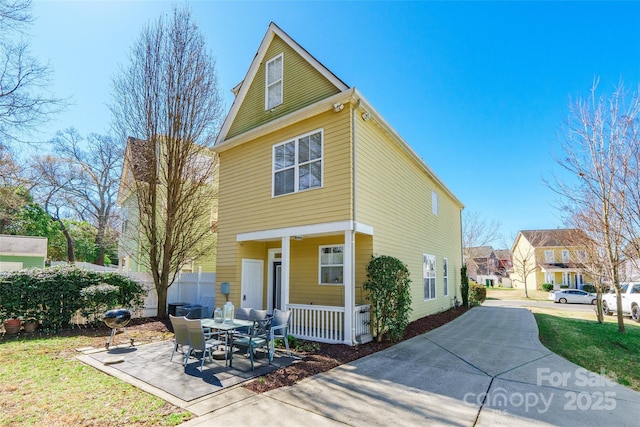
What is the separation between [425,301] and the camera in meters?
14.0

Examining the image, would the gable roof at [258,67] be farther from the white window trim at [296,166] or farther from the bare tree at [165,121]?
the bare tree at [165,121]

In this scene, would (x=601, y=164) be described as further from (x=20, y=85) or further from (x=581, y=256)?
(x=20, y=85)

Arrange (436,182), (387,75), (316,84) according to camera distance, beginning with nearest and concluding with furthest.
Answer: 1. (316,84)
2. (387,75)
3. (436,182)

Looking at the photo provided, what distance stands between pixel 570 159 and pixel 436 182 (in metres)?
6.14

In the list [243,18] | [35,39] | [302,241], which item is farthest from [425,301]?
[35,39]

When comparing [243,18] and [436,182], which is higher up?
[243,18]

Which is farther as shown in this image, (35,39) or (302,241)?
(302,241)

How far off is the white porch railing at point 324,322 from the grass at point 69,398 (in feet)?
15.6

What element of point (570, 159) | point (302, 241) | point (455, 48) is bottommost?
point (302, 241)

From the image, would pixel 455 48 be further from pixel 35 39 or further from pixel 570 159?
pixel 35 39

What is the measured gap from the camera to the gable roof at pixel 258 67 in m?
9.62

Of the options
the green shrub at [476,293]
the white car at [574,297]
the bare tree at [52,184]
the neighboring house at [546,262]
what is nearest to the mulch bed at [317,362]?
the green shrub at [476,293]

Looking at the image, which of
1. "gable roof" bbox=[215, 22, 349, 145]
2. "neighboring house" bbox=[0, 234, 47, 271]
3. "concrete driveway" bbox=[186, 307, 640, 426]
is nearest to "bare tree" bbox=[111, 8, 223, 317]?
"gable roof" bbox=[215, 22, 349, 145]

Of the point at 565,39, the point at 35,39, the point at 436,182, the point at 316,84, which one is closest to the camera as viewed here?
the point at 35,39
